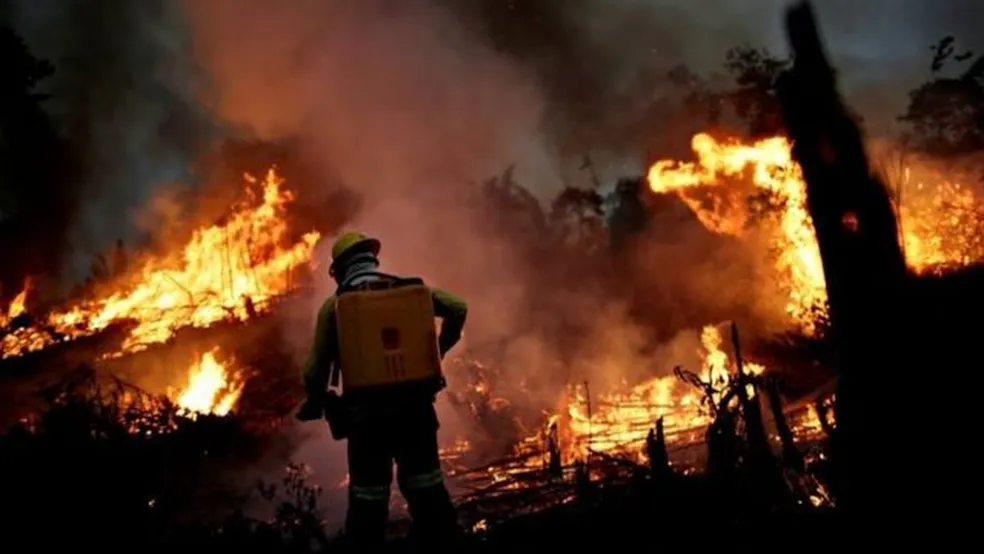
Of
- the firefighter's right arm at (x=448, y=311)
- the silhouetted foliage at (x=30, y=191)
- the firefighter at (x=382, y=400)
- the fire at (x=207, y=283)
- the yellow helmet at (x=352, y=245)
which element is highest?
the silhouetted foliage at (x=30, y=191)

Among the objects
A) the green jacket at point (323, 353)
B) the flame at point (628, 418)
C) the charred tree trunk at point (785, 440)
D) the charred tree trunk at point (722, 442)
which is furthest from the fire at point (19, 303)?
the charred tree trunk at point (785, 440)

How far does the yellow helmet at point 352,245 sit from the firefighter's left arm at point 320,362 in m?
0.39

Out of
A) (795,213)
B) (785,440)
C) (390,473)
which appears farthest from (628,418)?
(390,473)

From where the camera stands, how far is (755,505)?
172 inches

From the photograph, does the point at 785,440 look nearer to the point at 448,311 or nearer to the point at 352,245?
the point at 448,311

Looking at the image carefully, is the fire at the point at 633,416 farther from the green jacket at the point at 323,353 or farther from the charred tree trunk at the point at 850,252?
the green jacket at the point at 323,353

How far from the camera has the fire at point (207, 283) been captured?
1503 centimetres

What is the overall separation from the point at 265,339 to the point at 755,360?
1529 centimetres

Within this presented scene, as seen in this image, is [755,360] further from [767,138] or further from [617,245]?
[617,245]

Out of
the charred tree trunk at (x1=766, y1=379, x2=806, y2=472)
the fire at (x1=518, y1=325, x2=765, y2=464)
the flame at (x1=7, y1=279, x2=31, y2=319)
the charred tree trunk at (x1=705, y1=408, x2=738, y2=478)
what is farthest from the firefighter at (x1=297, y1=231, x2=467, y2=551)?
the flame at (x1=7, y1=279, x2=31, y2=319)

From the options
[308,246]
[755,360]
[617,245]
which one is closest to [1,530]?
[308,246]

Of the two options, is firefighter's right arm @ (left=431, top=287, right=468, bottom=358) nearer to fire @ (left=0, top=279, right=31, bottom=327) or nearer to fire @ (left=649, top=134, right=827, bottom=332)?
fire @ (left=649, top=134, right=827, bottom=332)

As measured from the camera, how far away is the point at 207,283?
17953mm

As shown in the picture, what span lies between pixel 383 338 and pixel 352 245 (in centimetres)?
78
